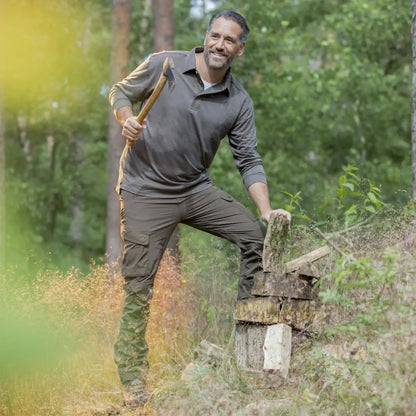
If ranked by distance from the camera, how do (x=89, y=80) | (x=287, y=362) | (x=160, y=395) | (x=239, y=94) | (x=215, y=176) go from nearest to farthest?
1. (x=287, y=362)
2. (x=160, y=395)
3. (x=239, y=94)
4. (x=215, y=176)
5. (x=89, y=80)

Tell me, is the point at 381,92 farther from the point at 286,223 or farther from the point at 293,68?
the point at 286,223

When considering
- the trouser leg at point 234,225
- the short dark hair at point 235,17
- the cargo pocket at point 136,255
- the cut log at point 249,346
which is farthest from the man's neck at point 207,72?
the cut log at point 249,346

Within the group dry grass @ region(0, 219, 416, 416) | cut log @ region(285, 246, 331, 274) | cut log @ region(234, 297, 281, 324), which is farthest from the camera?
cut log @ region(285, 246, 331, 274)

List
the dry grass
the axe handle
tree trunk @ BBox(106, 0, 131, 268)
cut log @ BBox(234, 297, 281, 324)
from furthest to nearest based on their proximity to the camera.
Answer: tree trunk @ BBox(106, 0, 131, 268) → cut log @ BBox(234, 297, 281, 324) → the axe handle → the dry grass

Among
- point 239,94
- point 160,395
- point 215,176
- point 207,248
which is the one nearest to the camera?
point 160,395

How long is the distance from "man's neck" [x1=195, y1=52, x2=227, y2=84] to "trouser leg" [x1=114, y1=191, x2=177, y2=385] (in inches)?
36.8

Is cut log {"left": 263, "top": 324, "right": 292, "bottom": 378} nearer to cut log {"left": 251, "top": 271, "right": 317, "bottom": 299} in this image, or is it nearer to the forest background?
the forest background

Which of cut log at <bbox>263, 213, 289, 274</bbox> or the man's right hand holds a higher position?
the man's right hand

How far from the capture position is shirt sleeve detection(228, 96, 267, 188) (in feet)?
16.7

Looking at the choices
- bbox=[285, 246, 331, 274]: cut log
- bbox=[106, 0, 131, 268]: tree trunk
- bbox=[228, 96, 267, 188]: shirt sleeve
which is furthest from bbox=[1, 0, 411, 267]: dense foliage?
bbox=[285, 246, 331, 274]: cut log

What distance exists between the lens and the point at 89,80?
19562mm

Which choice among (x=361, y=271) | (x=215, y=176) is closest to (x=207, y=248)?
(x=361, y=271)

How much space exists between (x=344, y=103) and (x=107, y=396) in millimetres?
14800

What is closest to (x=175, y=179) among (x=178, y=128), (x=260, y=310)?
(x=178, y=128)
